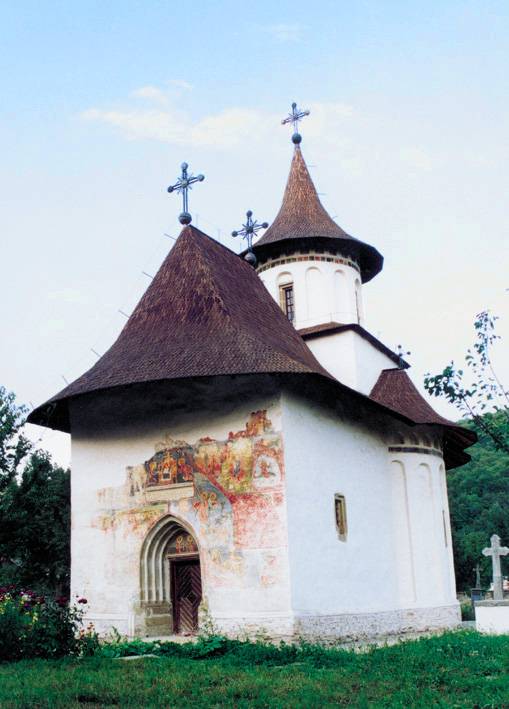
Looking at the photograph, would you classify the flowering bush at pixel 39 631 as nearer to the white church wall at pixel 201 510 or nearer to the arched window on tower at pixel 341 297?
the white church wall at pixel 201 510

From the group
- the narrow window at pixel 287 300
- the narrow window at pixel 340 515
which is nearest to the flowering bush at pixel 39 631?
the narrow window at pixel 340 515

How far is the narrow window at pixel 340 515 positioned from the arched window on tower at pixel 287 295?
6.67 metres

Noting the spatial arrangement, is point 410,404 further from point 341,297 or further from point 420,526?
point 341,297

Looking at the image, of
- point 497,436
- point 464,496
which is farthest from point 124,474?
point 464,496

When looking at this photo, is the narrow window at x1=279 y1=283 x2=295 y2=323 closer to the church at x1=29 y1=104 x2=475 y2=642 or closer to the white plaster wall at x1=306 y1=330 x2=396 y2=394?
the white plaster wall at x1=306 y1=330 x2=396 y2=394

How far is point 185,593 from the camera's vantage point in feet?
47.2

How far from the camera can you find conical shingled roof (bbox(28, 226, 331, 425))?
13.2 metres

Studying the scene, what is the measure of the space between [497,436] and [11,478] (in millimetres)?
13378

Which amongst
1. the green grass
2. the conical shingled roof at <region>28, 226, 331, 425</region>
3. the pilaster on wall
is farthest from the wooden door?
the pilaster on wall

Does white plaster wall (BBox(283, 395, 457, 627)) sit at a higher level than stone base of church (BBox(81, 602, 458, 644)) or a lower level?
higher

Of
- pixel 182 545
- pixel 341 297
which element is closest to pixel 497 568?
pixel 182 545

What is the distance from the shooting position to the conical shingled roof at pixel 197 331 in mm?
13242

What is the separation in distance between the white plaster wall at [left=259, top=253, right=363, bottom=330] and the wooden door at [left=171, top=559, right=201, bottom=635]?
25.6ft

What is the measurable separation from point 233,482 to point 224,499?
0.31 metres
